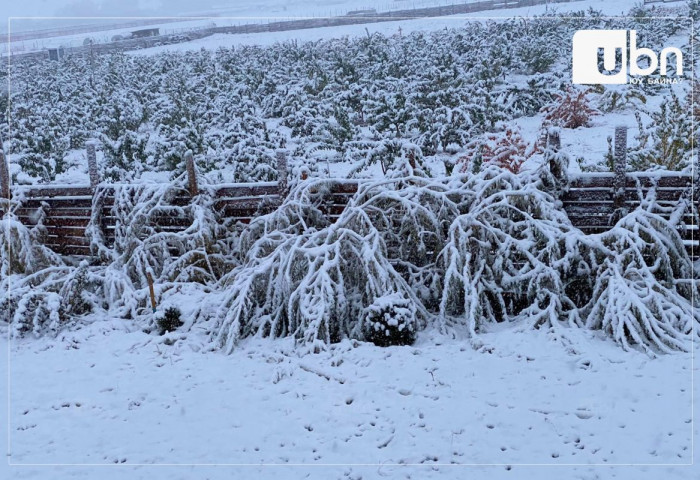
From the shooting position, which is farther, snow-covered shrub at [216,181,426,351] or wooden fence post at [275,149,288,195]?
wooden fence post at [275,149,288,195]

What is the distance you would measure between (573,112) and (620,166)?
8114 mm

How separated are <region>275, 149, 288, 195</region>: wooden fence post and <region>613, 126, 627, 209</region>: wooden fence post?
13.2 ft

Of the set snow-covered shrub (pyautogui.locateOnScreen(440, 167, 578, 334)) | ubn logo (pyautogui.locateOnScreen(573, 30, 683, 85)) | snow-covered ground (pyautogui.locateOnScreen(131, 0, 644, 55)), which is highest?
snow-covered ground (pyautogui.locateOnScreen(131, 0, 644, 55))

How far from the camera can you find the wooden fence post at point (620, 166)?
6.88 meters

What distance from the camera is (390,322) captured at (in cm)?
638

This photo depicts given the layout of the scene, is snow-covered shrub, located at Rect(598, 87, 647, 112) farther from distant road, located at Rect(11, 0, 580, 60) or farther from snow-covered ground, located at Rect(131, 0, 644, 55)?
distant road, located at Rect(11, 0, 580, 60)

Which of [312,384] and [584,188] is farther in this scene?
[584,188]

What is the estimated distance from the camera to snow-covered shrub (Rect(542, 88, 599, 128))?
566 inches

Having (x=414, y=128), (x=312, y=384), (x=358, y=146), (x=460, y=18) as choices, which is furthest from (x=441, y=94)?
(x=460, y=18)

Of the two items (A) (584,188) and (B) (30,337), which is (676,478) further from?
(B) (30,337)

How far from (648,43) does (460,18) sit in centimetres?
1228

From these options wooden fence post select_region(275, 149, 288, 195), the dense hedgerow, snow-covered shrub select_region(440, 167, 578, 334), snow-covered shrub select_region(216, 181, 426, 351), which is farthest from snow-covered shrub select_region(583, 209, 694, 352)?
wooden fence post select_region(275, 149, 288, 195)

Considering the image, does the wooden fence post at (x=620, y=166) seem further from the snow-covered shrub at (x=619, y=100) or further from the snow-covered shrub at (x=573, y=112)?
the snow-covered shrub at (x=619, y=100)

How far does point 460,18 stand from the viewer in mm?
30188
